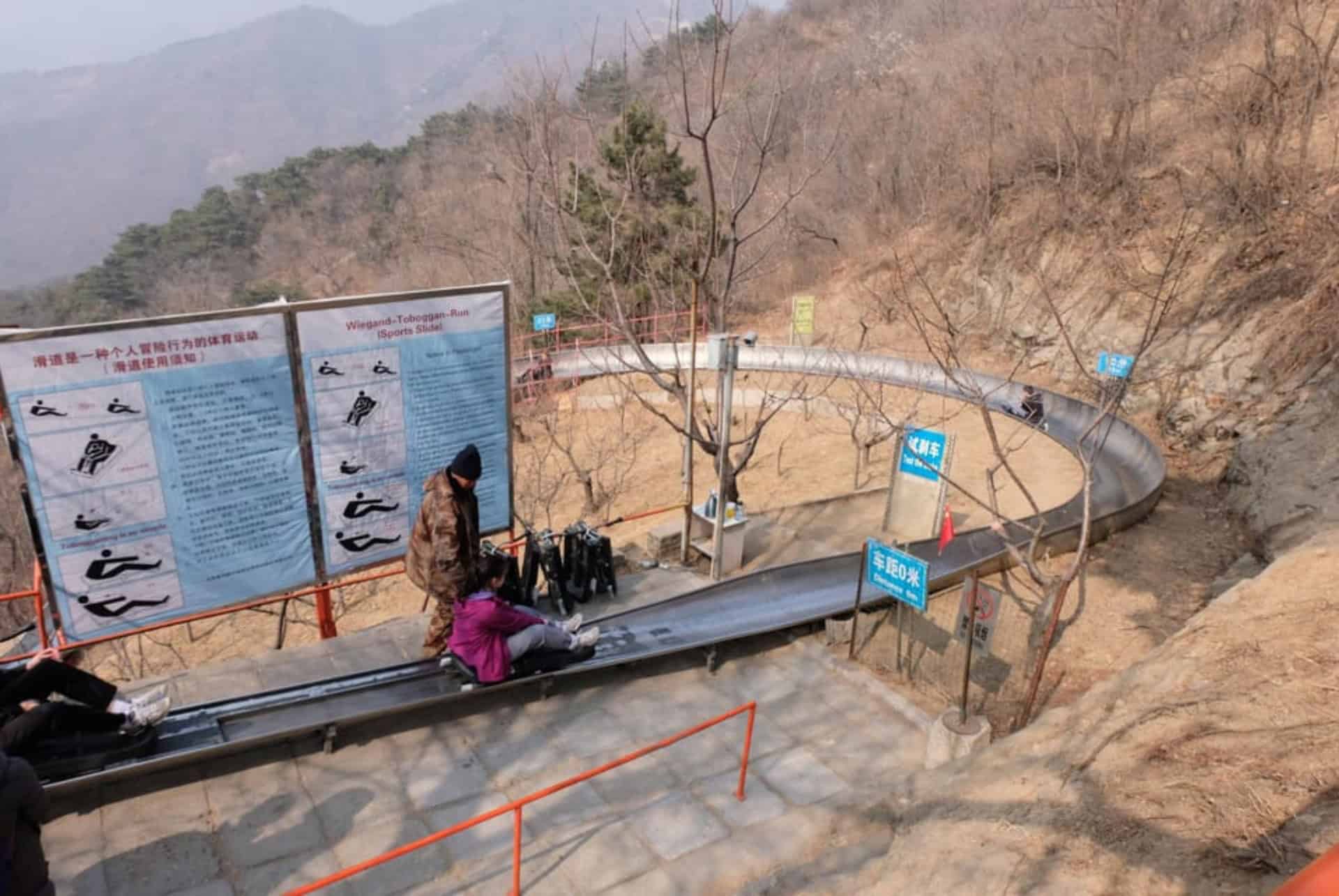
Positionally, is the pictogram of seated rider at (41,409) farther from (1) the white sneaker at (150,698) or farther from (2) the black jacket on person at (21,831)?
(2) the black jacket on person at (21,831)

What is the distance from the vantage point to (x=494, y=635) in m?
6.53

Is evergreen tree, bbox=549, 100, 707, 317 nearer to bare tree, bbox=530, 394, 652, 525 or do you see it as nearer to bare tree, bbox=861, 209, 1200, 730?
bare tree, bbox=530, 394, 652, 525

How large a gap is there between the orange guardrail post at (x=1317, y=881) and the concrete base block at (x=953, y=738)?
15.6 feet

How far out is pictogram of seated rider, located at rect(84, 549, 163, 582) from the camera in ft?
20.8

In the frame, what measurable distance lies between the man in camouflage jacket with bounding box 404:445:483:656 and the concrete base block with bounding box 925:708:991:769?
3.93 meters

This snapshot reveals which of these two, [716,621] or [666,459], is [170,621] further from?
[666,459]

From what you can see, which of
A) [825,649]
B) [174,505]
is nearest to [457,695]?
[174,505]

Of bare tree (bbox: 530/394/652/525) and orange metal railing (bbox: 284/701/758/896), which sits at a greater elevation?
orange metal railing (bbox: 284/701/758/896)

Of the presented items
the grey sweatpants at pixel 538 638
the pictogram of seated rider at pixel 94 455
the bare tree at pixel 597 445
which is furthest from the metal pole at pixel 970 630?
the bare tree at pixel 597 445

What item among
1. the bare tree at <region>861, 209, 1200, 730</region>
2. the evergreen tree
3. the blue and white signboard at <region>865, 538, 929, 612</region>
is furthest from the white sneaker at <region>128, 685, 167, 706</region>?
the evergreen tree

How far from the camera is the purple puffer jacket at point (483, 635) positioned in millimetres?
6434

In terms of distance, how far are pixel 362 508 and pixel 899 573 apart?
193 inches

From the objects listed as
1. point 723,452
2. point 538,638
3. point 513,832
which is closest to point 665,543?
point 723,452

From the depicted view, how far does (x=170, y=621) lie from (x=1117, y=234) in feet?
77.1
